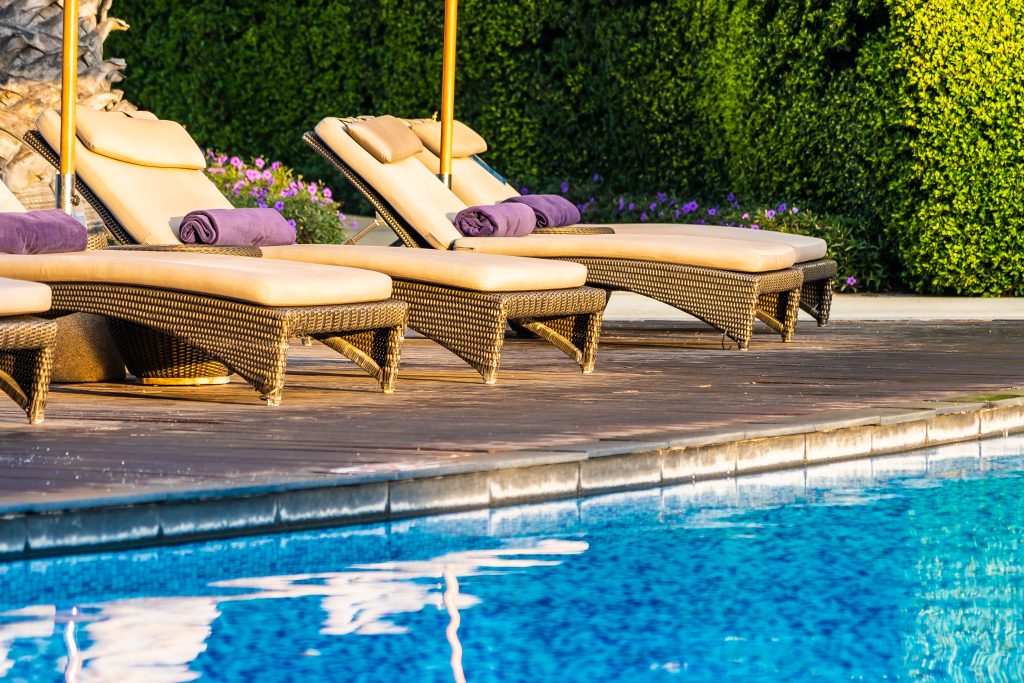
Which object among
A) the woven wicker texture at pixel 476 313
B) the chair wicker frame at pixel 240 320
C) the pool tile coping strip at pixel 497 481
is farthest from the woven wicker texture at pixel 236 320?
the pool tile coping strip at pixel 497 481

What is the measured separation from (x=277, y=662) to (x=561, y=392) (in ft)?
11.0

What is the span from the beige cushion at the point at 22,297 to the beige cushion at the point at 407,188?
3106 millimetres

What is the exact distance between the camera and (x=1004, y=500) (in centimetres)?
500

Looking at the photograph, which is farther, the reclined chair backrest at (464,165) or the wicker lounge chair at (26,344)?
the reclined chair backrest at (464,165)

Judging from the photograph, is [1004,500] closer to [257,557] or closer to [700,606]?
[700,606]

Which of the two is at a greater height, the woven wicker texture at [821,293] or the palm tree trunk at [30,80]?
the palm tree trunk at [30,80]

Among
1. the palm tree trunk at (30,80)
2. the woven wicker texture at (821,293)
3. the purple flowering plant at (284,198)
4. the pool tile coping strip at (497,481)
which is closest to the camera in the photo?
the pool tile coping strip at (497,481)

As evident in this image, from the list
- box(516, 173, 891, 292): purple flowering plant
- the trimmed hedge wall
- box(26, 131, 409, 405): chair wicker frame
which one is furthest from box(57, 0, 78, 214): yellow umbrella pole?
the trimmed hedge wall

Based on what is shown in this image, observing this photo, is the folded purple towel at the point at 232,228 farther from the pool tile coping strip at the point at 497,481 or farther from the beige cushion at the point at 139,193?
the pool tile coping strip at the point at 497,481

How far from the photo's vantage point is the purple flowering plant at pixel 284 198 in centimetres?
1195

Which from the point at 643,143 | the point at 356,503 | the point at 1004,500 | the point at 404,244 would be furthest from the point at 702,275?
the point at 643,143

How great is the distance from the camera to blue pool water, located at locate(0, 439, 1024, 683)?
326cm

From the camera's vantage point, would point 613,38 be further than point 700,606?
Yes

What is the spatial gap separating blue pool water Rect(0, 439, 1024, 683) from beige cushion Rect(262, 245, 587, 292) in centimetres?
191
